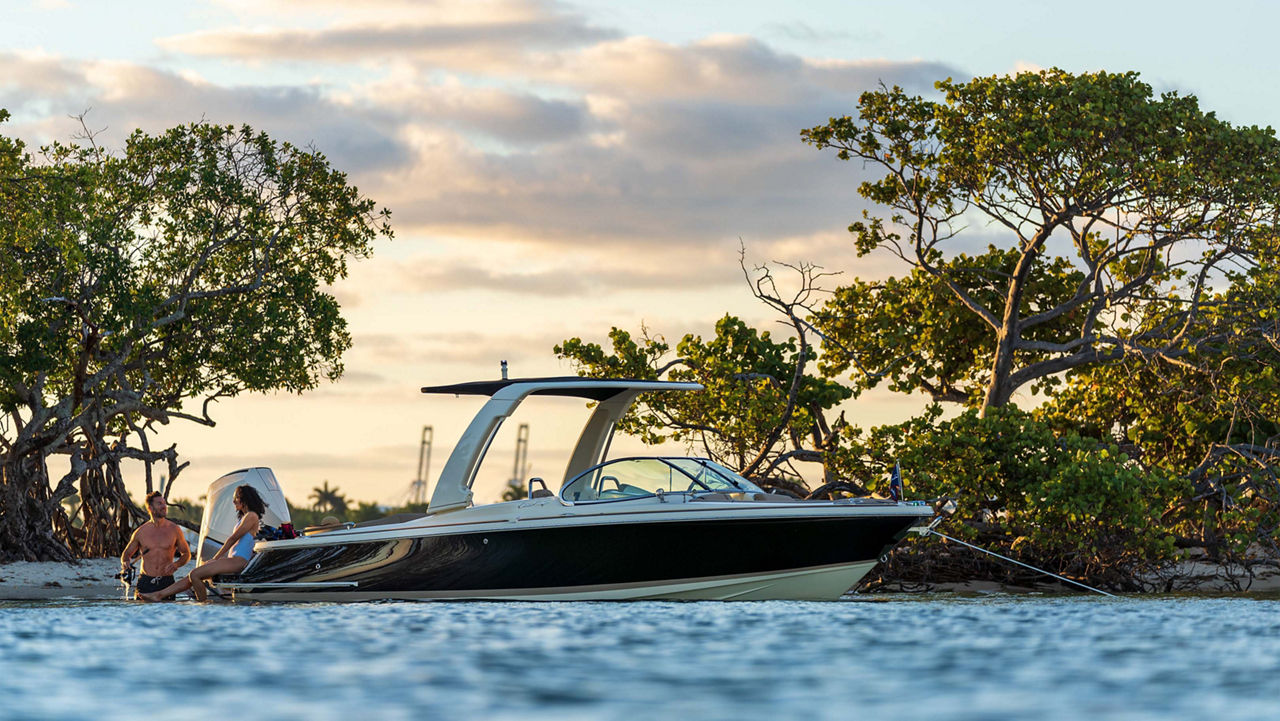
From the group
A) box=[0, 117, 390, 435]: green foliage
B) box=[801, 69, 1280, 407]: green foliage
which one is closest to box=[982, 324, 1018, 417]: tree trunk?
box=[801, 69, 1280, 407]: green foliage

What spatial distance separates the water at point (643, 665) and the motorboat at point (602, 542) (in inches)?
89.5

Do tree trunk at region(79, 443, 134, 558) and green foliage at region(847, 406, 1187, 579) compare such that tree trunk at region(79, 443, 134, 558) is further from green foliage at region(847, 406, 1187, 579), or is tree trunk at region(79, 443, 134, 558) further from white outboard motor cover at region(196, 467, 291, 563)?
green foliage at region(847, 406, 1187, 579)

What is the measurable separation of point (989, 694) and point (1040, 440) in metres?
14.8

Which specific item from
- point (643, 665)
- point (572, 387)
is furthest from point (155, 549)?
point (643, 665)

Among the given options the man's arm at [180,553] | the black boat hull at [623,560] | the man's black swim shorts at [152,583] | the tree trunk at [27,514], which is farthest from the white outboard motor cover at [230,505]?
the tree trunk at [27,514]

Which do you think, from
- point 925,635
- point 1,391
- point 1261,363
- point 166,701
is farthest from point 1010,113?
point 166,701

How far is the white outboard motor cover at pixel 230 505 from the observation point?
16.0 metres

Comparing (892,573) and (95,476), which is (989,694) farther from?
(95,476)

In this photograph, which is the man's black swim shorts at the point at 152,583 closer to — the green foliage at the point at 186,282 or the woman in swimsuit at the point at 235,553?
the woman in swimsuit at the point at 235,553

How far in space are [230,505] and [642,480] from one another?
4.93m

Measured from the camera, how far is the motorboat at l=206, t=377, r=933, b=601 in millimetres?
14164

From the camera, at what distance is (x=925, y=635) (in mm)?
9492

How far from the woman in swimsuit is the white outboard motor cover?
0.98 feet

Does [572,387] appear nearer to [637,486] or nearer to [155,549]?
[637,486]
